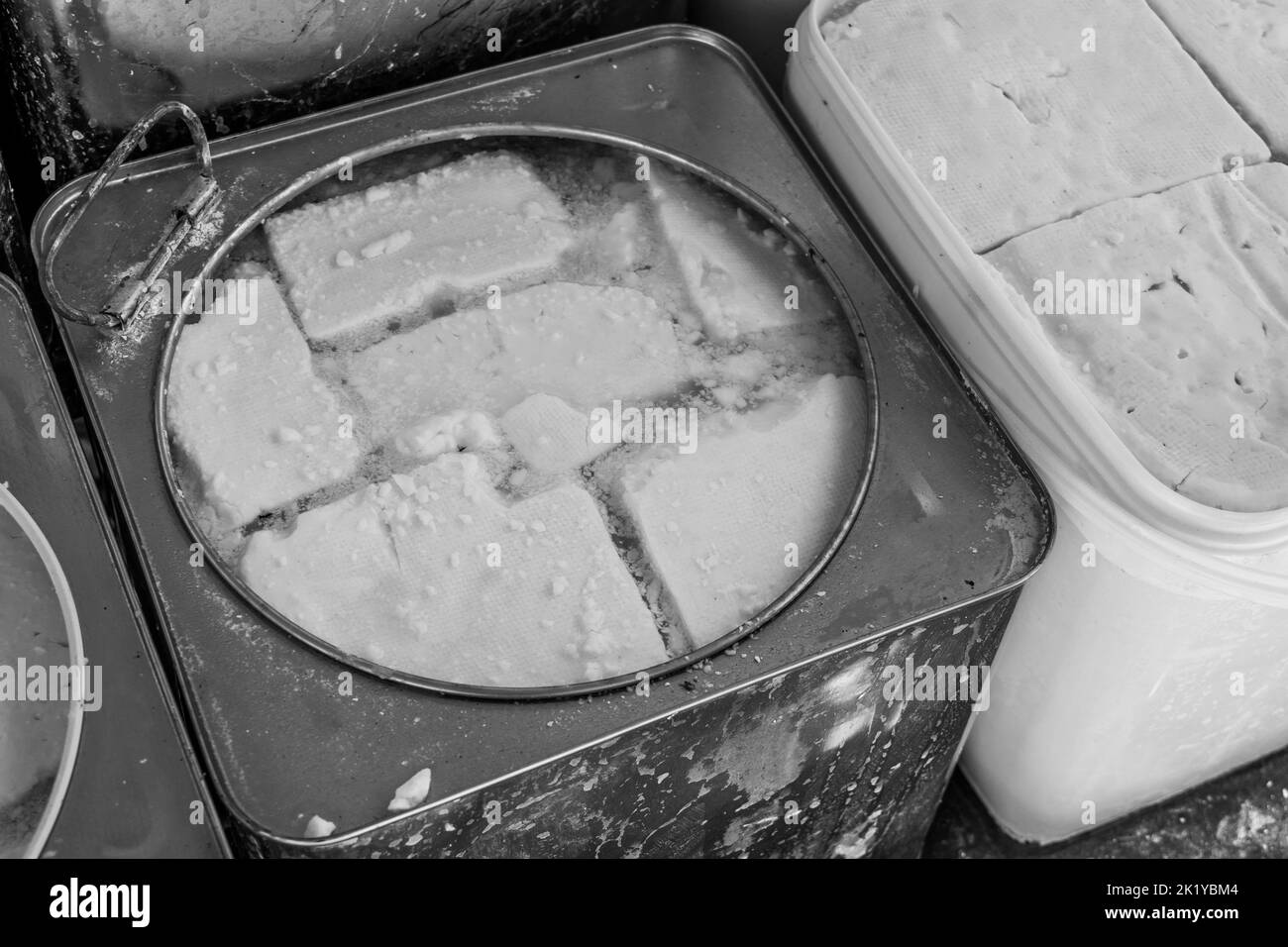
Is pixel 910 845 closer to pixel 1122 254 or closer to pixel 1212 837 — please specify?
pixel 1212 837

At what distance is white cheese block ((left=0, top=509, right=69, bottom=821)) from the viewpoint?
108 cm

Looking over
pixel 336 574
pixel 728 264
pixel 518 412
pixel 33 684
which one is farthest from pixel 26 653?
pixel 728 264

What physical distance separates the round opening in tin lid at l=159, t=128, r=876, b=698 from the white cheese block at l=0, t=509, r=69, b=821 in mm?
142

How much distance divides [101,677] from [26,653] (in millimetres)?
85

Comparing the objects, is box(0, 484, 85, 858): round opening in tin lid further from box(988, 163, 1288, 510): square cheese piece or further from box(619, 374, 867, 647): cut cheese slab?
box(988, 163, 1288, 510): square cheese piece

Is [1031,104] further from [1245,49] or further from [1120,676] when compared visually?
[1120,676]

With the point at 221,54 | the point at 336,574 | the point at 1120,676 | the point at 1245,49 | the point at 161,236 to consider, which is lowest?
the point at 1120,676

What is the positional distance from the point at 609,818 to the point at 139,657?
0.44 m

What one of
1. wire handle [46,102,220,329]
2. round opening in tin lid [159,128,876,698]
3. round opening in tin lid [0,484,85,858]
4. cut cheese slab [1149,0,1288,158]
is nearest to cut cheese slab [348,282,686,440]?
round opening in tin lid [159,128,876,698]

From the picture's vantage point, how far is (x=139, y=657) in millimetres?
1114

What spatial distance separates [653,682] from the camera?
114 cm

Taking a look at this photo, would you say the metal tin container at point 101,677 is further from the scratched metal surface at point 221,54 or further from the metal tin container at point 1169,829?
the metal tin container at point 1169,829

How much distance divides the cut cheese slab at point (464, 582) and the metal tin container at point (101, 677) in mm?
126
